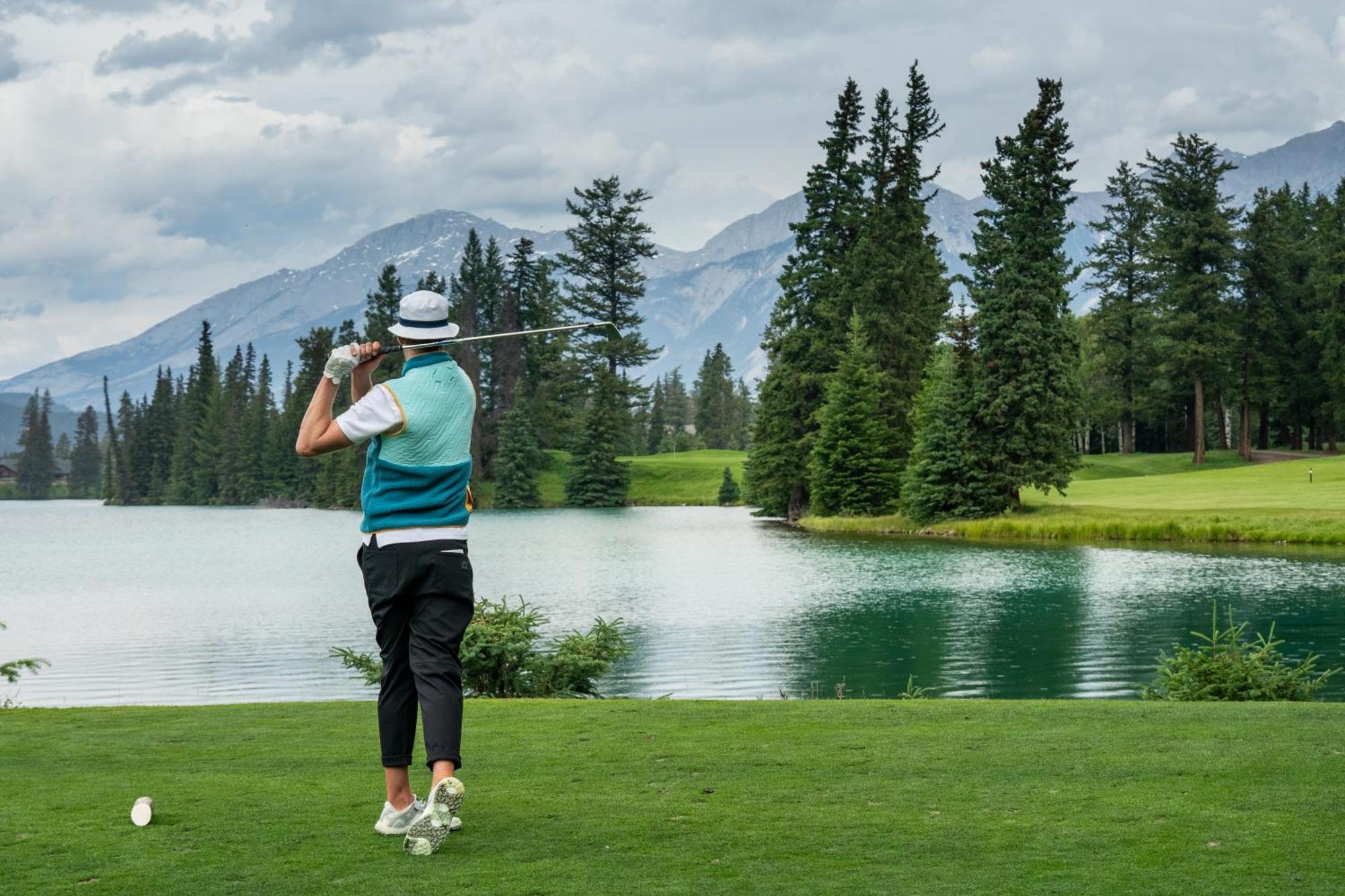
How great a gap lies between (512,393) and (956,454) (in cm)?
5566

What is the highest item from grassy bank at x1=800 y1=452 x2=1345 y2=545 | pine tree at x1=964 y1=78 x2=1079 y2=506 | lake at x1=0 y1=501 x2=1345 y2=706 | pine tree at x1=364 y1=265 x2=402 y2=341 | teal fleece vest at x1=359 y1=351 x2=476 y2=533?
pine tree at x1=364 y1=265 x2=402 y2=341

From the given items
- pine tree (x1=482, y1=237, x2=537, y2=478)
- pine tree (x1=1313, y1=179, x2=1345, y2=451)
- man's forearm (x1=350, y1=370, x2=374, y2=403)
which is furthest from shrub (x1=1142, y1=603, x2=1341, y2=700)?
pine tree (x1=482, y1=237, x2=537, y2=478)

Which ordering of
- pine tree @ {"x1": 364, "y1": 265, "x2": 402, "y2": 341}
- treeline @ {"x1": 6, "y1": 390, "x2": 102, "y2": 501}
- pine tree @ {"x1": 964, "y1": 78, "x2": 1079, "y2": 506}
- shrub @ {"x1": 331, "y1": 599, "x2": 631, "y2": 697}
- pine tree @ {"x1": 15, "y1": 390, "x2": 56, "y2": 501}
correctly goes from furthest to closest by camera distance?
1. treeline @ {"x1": 6, "y1": 390, "x2": 102, "y2": 501}
2. pine tree @ {"x1": 15, "y1": 390, "x2": 56, "y2": 501}
3. pine tree @ {"x1": 364, "y1": 265, "x2": 402, "y2": 341}
4. pine tree @ {"x1": 964, "y1": 78, "x2": 1079, "y2": 506}
5. shrub @ {"x1": 331, "y1": 599, "x2": 631, "y2": 697}

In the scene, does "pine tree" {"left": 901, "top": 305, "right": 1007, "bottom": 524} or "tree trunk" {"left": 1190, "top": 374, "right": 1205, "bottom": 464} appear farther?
"tree trunk" {"left": 1190, "top": 374, "right": 1205, "bottom": 464}

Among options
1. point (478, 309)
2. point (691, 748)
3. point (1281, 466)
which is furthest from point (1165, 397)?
point (691, 748)

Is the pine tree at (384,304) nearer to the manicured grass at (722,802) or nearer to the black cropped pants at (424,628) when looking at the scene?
the manicured grass at (722,802)

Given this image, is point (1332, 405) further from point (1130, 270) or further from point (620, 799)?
point (620, 799)

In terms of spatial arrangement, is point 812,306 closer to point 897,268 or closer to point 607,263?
point 897,268

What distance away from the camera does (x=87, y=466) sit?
182 m

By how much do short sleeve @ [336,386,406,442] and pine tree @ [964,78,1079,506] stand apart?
4749 cm

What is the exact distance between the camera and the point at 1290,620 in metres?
23.5

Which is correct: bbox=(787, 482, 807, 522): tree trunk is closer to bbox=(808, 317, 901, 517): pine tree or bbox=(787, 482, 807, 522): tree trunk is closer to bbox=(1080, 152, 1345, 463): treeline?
bbox=(808, 317, 901, 517): pine tree

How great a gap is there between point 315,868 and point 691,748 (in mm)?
3028

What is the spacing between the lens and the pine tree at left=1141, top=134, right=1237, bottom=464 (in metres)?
72.6
